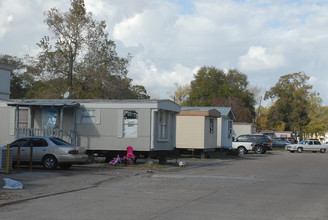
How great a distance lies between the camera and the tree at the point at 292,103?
243ft

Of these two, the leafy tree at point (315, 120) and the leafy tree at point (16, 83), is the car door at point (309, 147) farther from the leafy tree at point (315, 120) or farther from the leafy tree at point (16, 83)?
the leafy tree at point (16, 83)

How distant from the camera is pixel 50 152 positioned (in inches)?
743

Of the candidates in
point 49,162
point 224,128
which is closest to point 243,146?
point 224,128

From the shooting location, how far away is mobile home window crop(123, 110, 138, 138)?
74.0 ft

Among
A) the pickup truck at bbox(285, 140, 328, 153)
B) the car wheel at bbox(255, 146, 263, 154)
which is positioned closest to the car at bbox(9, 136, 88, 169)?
the car wheel at bbox(255, 146, 263, 154)

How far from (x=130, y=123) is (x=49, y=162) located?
510 cm

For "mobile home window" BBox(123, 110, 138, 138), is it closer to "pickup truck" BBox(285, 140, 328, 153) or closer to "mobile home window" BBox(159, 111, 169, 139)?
"mobile home window" BBox(159, 111, 169, 139)

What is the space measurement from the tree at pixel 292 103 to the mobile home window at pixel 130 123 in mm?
55567

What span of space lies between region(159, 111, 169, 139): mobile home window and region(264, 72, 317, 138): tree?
175 ft

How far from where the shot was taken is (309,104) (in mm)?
74312

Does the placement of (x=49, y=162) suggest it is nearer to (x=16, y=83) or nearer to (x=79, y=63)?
(x=79, y=63)

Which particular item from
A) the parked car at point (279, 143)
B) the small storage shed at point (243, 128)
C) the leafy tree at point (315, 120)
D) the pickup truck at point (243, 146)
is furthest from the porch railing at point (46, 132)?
the leafy tree at point (315, 120)

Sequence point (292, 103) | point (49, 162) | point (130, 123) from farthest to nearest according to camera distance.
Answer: point (292, 103), point (130, 123), point (49, 162)

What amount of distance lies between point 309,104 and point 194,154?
47.8 meters
